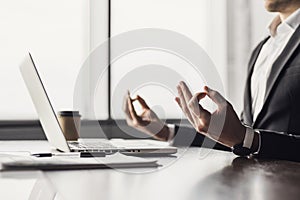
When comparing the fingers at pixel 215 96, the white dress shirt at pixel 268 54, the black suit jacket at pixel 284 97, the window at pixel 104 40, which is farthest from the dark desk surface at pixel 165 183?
the window at pixel 104 40

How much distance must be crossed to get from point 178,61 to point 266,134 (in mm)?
1693

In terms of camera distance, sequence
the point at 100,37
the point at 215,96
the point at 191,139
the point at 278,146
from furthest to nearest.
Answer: the point at 100,37 → the point at 191,139 → the point at 278,146 → the point at 215,96

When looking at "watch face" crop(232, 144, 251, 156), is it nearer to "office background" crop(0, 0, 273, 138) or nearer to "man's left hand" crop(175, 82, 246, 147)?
"man's left hand" crop(175, 82, 246, 147)

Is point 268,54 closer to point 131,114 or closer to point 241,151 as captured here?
point 131,114

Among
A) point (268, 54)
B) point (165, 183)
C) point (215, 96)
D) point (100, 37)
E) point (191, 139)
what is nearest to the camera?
point (165, 183)

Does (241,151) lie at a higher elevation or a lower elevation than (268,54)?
lower

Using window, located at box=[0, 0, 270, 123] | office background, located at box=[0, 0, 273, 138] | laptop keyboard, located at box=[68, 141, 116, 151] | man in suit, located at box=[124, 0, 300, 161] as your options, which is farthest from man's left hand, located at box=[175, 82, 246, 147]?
office background, located at box=[0, 0, 273, 138]

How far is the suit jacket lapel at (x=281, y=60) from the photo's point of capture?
2.07 m

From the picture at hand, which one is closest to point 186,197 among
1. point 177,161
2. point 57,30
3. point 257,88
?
point 177,161

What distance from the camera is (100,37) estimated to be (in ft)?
10.3

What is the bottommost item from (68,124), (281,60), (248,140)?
(68,124)

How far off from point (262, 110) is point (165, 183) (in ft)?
3.89

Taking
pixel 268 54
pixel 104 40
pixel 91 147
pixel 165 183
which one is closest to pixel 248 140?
pixel 91 147

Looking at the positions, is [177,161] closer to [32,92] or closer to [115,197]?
Result: [32,92]
